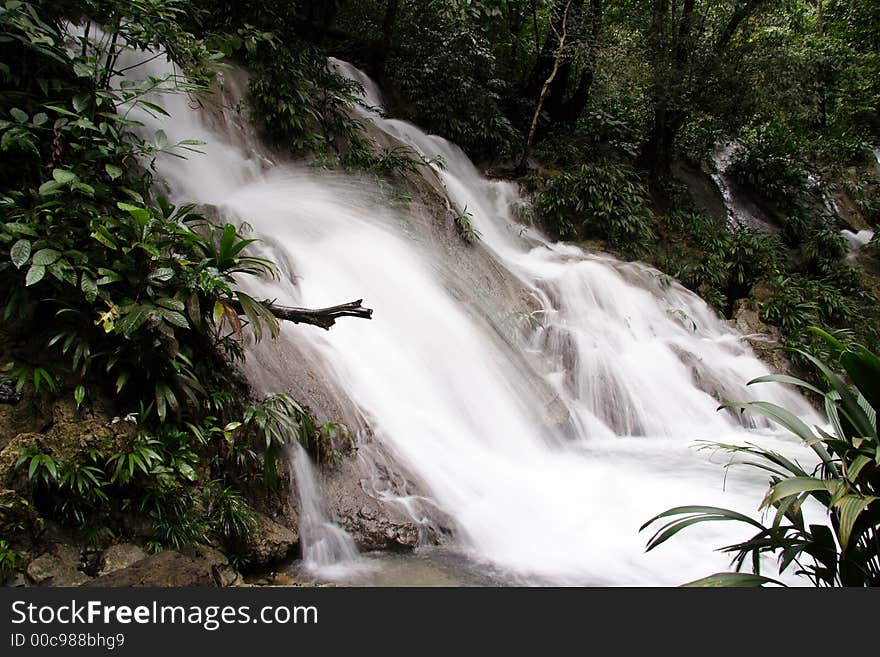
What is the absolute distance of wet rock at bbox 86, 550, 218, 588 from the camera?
8.21 ft

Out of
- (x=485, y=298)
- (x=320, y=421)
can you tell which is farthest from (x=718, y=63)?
(x=320, y=421)

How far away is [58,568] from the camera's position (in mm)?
2627

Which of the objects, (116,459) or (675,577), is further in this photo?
(675,577)

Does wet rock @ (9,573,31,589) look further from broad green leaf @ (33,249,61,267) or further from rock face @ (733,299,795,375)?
rock face @ (733,299,795,375)

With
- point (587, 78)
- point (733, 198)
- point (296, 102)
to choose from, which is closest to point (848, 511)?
point (296, 102)

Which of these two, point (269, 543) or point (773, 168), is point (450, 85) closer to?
point (773, 168)

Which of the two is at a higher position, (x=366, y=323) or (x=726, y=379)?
(x=366, y=323)

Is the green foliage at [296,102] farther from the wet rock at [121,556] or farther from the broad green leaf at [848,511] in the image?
the broad green leaf at [848,511]

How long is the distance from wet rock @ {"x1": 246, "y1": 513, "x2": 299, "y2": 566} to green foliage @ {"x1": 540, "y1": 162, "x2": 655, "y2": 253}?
7293 mm

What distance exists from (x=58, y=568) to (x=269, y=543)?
1.01m

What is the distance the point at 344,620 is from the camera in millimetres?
2059

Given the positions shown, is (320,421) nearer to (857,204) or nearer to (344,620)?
(344,620)

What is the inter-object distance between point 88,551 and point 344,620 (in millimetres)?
1493

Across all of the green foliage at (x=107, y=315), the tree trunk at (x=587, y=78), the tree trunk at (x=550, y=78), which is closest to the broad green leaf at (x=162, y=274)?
the green foliage at (x=107, y=315)
